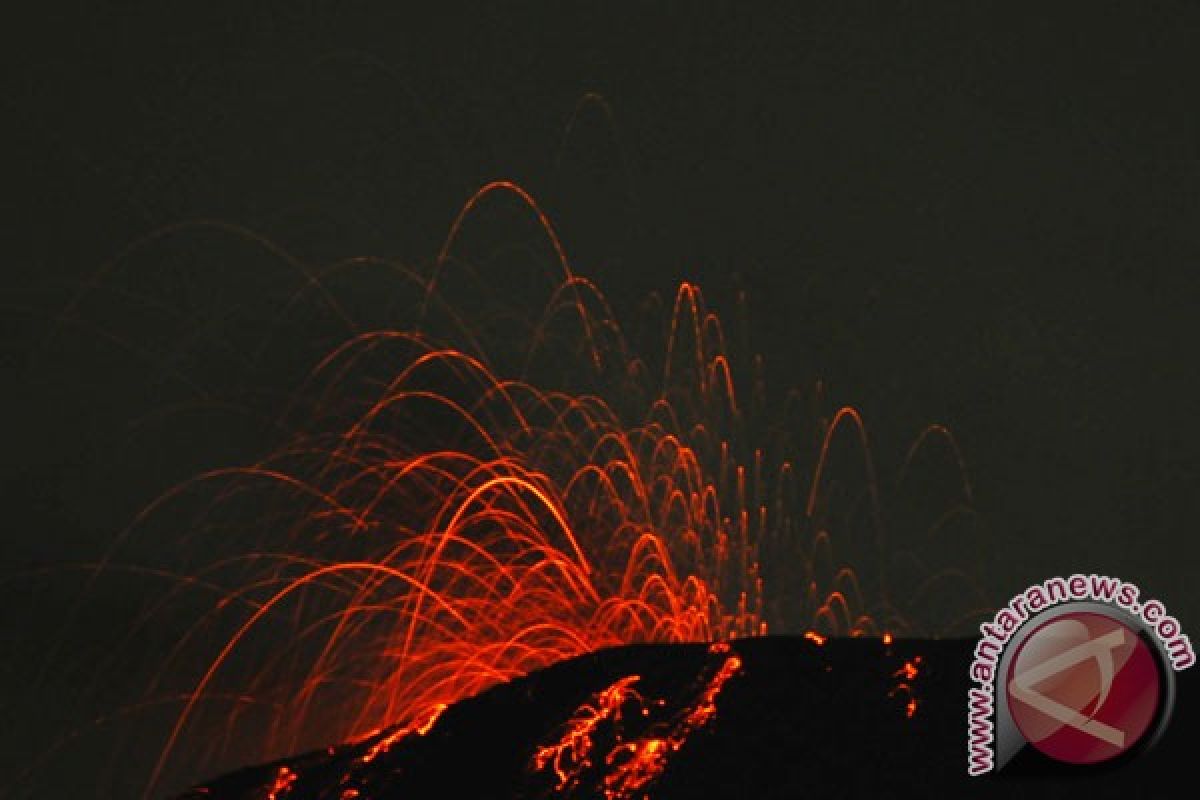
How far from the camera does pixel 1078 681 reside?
14.2 meters

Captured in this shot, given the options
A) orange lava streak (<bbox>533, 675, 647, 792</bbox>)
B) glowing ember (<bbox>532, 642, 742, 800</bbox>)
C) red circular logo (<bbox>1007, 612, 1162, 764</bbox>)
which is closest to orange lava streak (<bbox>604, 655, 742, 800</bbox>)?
glowing ember (<bbox>532, 642, 742, 800</bbox>)

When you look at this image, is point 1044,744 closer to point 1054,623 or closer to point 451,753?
point 1054,623

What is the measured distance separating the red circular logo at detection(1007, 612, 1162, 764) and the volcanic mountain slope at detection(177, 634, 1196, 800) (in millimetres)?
1289

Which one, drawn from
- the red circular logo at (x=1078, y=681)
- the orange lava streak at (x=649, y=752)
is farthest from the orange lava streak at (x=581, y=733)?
the red circular logo at (x=1078, y=681)

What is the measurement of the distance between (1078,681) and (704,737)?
4837 millimetres

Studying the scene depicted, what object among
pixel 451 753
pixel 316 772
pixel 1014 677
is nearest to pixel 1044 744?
pixel 1014 677

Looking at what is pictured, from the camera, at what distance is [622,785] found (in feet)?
57.4

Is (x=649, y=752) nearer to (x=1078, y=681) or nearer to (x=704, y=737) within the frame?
(x=704, y=737)

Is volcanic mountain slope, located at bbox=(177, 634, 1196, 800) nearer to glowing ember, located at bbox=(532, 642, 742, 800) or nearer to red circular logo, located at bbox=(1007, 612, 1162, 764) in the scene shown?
glowing ember, located at bbox=(532, 642, 742, 800)

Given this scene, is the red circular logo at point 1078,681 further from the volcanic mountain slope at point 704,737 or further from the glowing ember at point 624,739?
the glowing ember at point 624,739

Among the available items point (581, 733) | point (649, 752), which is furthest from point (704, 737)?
point (581, 733)

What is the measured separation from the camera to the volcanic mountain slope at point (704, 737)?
55.5ft

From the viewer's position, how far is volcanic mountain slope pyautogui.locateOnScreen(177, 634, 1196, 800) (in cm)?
1691

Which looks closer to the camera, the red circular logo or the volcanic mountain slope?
the red circular logo
